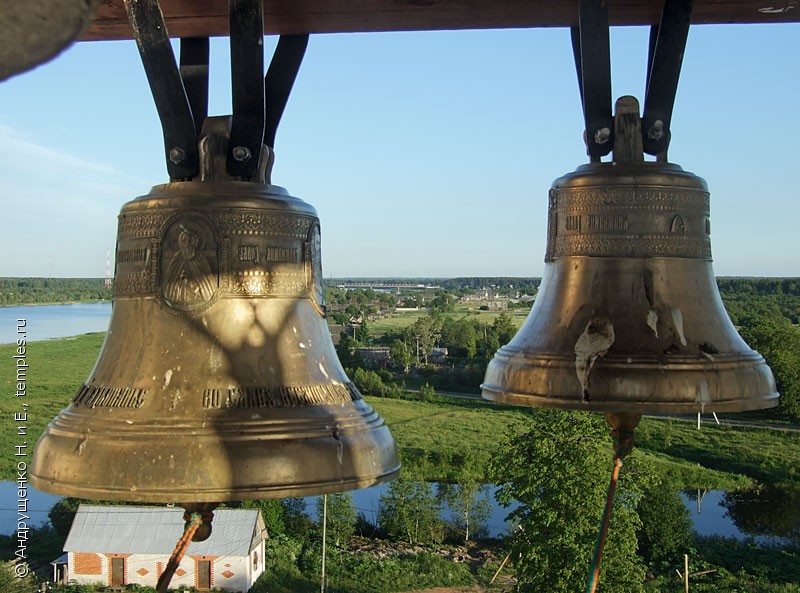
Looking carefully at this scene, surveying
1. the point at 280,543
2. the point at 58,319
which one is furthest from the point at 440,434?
the point at 58,319

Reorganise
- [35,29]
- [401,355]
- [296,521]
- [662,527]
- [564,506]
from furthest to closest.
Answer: [401,355] < [296,521] < [662,527] < [564,506] < [35,29]

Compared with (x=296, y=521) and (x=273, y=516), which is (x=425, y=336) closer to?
(x=296, y=521)

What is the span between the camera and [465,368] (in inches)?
2016

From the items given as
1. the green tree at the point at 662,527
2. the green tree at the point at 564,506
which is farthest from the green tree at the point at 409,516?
the green tree at the point at 564,506

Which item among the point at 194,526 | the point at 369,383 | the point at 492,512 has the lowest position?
the point at 492,512

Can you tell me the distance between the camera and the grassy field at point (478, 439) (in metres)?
31.7

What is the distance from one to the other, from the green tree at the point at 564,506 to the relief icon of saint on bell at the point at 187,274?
1509 cm

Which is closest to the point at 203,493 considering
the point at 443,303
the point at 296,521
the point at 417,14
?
the point at 417,14

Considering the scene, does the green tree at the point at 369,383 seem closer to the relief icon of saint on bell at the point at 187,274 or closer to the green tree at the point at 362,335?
the green tree at the point at 362,335

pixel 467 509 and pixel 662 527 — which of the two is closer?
pixel 662 527

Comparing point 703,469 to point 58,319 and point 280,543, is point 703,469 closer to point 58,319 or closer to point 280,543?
point 280,543

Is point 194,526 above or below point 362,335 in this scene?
above

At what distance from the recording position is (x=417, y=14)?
7.68 ft

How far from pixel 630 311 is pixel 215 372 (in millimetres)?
815
